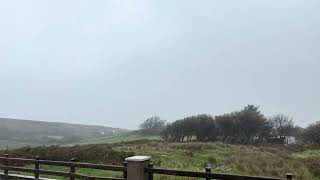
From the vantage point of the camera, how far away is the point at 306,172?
24.7 metres

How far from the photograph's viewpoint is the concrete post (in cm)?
1262

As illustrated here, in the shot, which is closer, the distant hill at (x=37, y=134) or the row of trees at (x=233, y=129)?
the row of trees at (x=233, y=129)

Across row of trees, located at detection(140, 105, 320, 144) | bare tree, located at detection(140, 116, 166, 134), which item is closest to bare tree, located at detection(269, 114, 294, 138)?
row of trees, located at detection(140, 105, 320, 144)

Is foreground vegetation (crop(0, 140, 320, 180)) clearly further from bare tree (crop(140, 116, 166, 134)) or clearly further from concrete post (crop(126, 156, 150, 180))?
bare tree (crop(140, 116, 166, 134))

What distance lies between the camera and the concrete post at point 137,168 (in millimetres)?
12625

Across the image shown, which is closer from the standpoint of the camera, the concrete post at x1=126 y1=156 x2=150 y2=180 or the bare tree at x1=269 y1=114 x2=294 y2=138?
the concrete post at x1=126 y1=156 x2=150 y2=180

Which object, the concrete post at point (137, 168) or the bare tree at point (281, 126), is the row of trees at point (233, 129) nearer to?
the bare tree at point (281, 126)

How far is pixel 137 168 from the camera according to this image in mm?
12656

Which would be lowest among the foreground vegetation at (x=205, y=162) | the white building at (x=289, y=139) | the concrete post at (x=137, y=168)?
the foreground vegetation at (x=205, y=162)

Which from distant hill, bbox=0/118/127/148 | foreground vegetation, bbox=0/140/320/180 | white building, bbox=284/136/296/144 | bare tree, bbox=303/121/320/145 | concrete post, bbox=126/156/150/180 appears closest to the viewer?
concrete post, bbox=126/156/150/180

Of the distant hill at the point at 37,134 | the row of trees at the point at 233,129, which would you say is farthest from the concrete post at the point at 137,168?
the distant hill at the point at 37,134

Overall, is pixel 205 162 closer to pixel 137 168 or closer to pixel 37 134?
pixel 137 168

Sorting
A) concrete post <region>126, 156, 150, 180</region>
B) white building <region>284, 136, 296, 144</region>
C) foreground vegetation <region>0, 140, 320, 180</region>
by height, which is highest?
white building <region>284, 136, 296, 144</region>

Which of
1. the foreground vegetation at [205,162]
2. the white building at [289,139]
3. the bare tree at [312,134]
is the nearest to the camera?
the foreground vegetation at [205,162]
